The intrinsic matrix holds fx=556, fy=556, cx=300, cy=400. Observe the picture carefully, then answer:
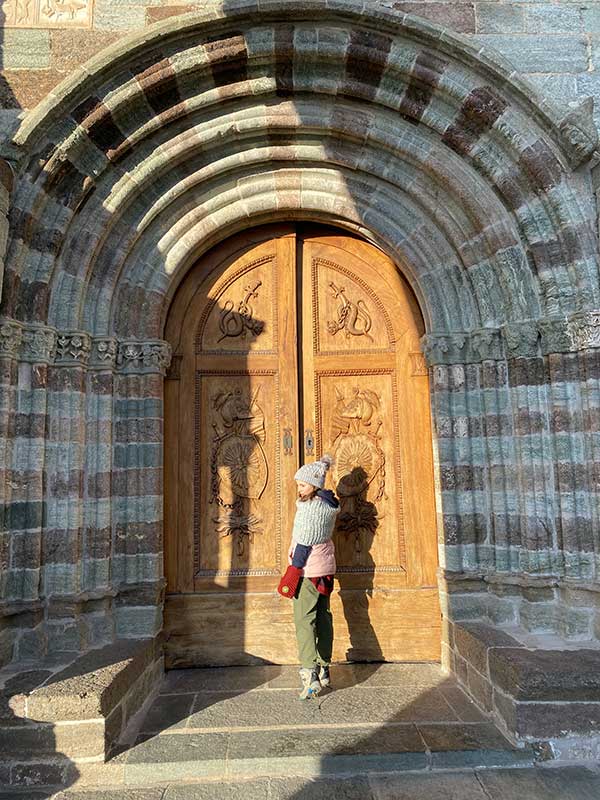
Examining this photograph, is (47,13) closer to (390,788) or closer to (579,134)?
(579,134)

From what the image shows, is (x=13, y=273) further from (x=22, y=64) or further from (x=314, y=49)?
(x=314, y=49)

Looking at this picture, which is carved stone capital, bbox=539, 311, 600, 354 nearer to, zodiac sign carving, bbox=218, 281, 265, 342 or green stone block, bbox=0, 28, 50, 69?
zodiac sign carving, bbox=218, 281, 265, 342

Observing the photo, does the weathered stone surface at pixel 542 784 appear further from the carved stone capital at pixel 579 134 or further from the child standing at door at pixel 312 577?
the carved stone capital at pixel 579 134

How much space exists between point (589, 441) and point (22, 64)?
4.74 m

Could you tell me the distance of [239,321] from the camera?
4543mm

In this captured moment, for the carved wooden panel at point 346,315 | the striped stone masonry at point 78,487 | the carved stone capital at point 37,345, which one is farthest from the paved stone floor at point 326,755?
the carved wooden panel at point 346,315

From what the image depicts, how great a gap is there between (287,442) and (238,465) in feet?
1.39

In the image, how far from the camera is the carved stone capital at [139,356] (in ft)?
13.6

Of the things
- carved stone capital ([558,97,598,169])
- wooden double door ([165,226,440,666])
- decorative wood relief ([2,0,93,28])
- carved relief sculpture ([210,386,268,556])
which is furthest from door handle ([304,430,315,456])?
decorative wood relief ([2,0,93,28])

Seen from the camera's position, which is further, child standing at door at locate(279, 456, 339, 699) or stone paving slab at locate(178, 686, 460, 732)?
child standing at door at locate(279, 456, 339, 699)

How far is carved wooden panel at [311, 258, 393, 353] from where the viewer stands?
4543 millimetres

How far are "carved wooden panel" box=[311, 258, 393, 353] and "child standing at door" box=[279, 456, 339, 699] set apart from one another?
1.23 m

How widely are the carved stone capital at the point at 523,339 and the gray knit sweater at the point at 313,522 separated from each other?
1.74 metres

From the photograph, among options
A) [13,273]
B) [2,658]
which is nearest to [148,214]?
[13,273]
